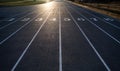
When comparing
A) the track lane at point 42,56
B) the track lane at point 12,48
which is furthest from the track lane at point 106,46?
the track lane at point 12,48

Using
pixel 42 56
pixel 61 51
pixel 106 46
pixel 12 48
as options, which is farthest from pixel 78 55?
pixel 12 48

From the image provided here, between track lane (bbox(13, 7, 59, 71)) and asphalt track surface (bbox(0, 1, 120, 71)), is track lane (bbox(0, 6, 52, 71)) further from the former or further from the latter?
track lane (bbox(13, 7, 59, 71))

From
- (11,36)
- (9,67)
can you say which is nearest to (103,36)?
(11,36)

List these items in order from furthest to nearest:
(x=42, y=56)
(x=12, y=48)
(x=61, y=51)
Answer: (x=12, y=48) → (x=61, y=51) → (x=42, y=56)

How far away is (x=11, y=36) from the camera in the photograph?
46.7 ft

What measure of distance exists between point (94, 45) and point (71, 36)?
2722mm

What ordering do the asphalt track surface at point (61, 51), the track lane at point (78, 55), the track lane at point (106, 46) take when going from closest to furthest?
1. the track lane at point (78, 55)
2. the asphalt track surface at point (61, 51)
3. the track lane at point (106, 46)

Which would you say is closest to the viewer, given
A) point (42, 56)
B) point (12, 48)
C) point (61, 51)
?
point (42, 56)

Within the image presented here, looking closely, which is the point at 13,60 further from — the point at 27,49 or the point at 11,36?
the point at 11,36

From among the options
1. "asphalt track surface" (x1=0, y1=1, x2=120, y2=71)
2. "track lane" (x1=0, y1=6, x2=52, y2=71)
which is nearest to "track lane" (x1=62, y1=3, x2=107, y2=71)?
"asphalt track surface" (x1=0, y1=1, x2=120, y2=71)

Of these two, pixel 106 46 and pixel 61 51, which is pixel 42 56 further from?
pixel 106 46

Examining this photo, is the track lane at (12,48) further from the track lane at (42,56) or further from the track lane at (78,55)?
the track lane at (78,55)

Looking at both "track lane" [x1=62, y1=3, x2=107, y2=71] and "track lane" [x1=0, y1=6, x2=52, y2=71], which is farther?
"track lane" [x1=0, y1=6, x2=52, y2=71]

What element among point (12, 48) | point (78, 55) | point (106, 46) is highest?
point (78, 55)
